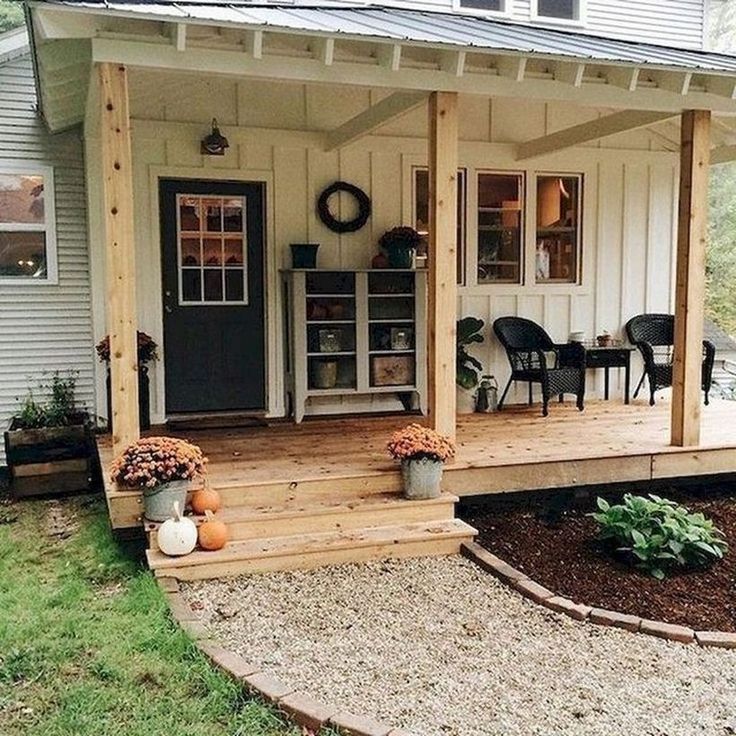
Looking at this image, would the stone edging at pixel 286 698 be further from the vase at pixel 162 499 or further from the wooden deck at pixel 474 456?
the wooden deck at pixel 474 456

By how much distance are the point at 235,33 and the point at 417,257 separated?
3.03m

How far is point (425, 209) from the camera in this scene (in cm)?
707

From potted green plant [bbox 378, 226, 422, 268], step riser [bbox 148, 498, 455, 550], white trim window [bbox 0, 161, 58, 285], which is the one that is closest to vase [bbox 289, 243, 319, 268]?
potted green plant [bbox 378, 226, 422, 268]

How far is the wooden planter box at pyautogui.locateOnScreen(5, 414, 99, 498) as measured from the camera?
5.91m

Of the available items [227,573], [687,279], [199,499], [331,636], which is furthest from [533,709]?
[687,279]

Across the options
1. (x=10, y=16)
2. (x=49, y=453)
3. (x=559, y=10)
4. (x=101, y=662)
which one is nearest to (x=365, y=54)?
(x=101, y=662)

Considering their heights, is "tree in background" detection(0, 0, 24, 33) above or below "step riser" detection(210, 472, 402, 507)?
above

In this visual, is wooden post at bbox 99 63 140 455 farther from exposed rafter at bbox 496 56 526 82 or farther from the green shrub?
the green shrub

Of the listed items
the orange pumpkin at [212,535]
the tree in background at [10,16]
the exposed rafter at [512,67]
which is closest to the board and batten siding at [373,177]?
the exposed rafter at [512,67]

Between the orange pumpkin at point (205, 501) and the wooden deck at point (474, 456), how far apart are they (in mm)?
134

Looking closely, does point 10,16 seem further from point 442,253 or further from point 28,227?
point 442,253

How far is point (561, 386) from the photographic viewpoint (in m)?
6.78

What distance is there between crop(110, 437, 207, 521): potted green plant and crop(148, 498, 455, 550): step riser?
18cm

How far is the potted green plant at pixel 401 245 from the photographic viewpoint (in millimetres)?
6656
